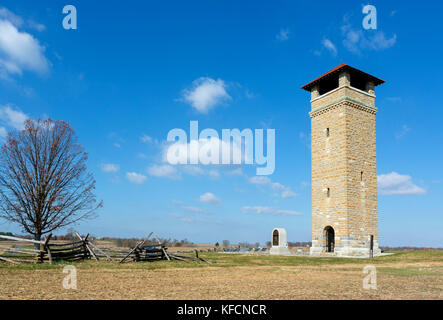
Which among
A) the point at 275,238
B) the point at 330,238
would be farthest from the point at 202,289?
the point at 275,238

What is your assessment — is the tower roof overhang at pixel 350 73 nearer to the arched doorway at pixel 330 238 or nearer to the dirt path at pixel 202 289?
the arched doorway at pixel 330 238

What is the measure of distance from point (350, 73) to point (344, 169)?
919 centimetres

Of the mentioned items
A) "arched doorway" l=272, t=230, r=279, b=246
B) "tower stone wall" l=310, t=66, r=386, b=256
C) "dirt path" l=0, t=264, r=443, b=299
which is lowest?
"arched doorway" l=272, t=230, r=279, b=246

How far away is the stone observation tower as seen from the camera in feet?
A: 87.1

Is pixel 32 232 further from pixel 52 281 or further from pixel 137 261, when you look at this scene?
pixel 52 281

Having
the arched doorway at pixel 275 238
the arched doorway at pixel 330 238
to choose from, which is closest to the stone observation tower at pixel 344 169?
the arched doorway at pixel 330 238

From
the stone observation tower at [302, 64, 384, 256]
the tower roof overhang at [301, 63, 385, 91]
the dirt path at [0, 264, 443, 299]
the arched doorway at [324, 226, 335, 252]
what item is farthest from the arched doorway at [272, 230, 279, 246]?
the dirt path at [0, 264, 443, 299]

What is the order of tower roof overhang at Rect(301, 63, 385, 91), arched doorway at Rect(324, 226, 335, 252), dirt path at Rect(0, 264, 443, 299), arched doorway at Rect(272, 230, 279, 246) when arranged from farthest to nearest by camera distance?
1. arched doorway at Rect(272, 230, 279, 246)
2. arched doorway at Rect(324, 226, 335, 252)
3. tower roof overhang at Rect(301, 63, 385, 91)
4. dirt path at Rect(0, 264, 443, 299)

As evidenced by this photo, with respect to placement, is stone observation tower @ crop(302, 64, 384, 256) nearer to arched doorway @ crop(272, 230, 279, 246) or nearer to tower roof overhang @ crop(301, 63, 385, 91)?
tower roof overhang @ crop(301, 63, 385, 91)

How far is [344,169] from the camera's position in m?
26.9
